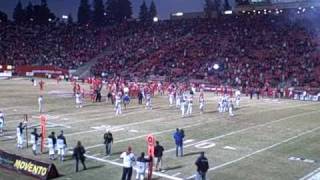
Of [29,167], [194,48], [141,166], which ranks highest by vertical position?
[194,48]

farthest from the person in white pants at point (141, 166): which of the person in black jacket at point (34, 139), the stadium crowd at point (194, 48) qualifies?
the stadium crowd at point (194, 48)

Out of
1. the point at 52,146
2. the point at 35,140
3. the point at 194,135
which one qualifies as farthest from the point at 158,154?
the point at 194,135

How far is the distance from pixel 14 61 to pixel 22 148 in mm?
71134

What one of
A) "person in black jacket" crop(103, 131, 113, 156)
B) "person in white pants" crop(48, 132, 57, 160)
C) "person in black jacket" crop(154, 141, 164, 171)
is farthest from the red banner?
"person in black jacket" crop(154, 141, 164, 171)

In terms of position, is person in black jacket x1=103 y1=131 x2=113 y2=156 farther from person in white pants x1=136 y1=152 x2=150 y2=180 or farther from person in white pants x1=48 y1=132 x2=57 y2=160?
person in white pants x1=136 y1=152 x2=150 y2=180

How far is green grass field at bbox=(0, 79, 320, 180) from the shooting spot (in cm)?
2042

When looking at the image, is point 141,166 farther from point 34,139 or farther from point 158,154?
point 34,139

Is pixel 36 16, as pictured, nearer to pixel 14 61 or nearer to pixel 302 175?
pixel 14 61

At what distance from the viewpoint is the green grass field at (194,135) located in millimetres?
20422

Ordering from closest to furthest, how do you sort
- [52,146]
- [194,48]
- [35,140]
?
1. [52,146]
2. [35,140]
3. [194,48]

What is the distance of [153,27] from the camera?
100438mm

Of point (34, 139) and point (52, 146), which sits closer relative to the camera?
point (52, 146)

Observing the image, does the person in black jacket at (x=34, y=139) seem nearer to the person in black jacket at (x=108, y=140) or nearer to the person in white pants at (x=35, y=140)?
the person in white pants at (x=35, y=140)

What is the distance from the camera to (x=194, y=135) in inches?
1124
